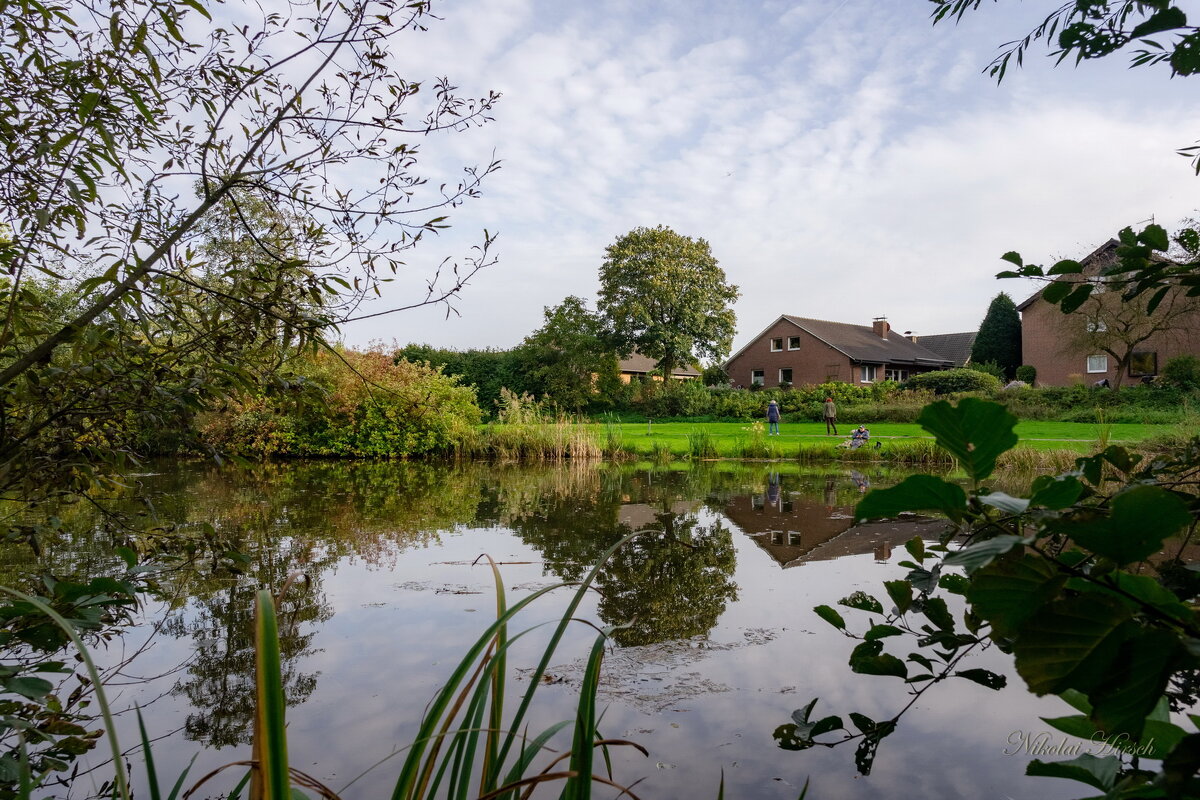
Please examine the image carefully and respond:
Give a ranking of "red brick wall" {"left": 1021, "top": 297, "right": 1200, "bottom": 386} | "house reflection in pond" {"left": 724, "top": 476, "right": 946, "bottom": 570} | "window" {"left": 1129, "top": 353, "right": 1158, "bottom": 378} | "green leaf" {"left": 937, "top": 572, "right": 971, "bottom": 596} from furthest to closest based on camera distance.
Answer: "window" {"left": 1129, "top": 353, "right": 1158, "bottom": 378} < "red brick wall" {"left": 1021, "top": 297, "right": 1200, "bottom": 386} < "house reflection in pond" {"left": 724, "top": 476, "right": 946, "bottom": 570} < "green leaf" {"left": 937, "top": 572, "right": 971, "bottom": 596}

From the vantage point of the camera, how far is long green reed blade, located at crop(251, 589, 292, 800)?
2.69 feet

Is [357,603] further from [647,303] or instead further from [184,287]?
[647,303]

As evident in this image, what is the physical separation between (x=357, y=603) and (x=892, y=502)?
519 centimetres

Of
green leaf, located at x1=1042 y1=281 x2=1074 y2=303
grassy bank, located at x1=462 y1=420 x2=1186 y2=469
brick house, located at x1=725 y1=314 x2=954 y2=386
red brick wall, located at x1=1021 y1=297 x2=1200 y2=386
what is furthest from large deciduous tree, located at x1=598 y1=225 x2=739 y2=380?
green leaf, located at x1=1042 y1=281 x2=1074 y2=303

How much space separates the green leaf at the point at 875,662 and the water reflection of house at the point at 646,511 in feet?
22.0

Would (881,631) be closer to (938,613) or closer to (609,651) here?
(938,613)

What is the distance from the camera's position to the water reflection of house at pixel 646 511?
27.6ft

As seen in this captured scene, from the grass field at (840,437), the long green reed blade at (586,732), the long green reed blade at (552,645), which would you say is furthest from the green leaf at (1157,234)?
the grass field at (840,437)

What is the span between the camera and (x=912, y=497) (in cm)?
66

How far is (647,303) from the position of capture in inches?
1524

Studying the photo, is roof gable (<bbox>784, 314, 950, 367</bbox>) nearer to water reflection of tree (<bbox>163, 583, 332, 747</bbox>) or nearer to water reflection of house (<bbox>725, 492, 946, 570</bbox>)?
water reflection of house (<bbox>725, 492, 946, 570</bbox>)

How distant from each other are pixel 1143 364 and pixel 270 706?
38.9 metres

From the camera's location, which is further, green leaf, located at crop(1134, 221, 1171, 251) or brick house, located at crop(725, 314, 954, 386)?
brick house, located at crop(725, 314, 954, 386)

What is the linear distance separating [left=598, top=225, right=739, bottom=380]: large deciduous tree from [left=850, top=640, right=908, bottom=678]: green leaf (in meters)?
36.6
